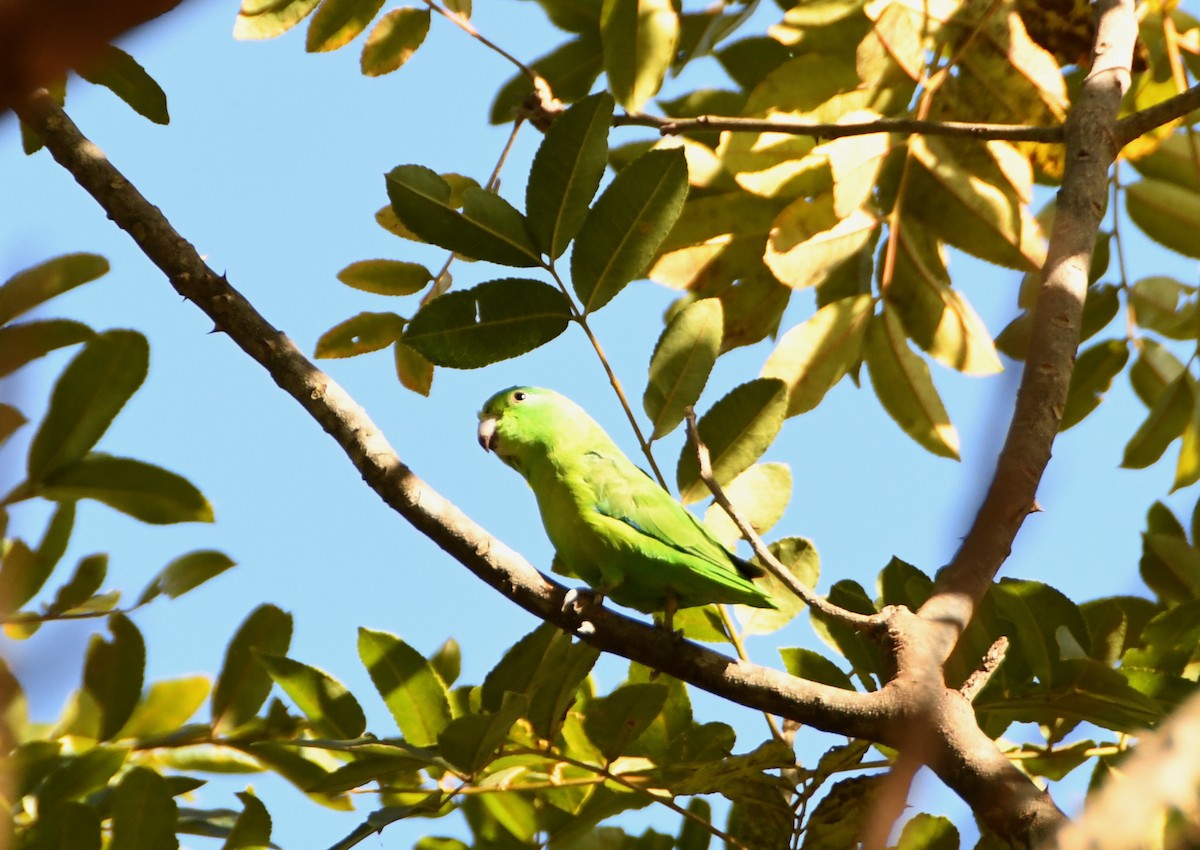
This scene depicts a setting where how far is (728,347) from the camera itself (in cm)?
342

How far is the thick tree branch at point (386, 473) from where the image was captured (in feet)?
7.22

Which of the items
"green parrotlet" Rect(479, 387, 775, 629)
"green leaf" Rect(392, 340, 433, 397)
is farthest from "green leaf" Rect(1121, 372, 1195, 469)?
"green leaf" Rect(392, 340, 433, 397)

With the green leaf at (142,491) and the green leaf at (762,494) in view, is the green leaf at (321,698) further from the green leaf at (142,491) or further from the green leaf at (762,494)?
the green leaf at (762,494)

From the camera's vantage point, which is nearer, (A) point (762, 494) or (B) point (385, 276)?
(A) point (762, 494)

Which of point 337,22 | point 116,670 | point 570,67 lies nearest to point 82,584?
point 116,670

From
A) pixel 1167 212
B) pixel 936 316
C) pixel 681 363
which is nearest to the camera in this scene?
pixel 681 363

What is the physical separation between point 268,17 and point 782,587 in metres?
2.03

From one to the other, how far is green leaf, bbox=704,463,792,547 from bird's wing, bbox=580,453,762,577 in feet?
0.16

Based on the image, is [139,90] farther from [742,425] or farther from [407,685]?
[742,425]

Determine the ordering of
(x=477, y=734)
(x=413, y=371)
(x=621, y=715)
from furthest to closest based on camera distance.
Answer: (x=413, y=371) → (x=621, y=715) → (x=477, y=734)

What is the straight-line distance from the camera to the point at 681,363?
109 inches

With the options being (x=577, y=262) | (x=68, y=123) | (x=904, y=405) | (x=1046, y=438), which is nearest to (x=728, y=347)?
(x=904, y=405)

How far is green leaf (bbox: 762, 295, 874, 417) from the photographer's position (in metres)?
2.97

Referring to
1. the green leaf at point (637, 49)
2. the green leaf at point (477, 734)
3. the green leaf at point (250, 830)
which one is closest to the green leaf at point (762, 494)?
the green leaf at point (477, 734)
